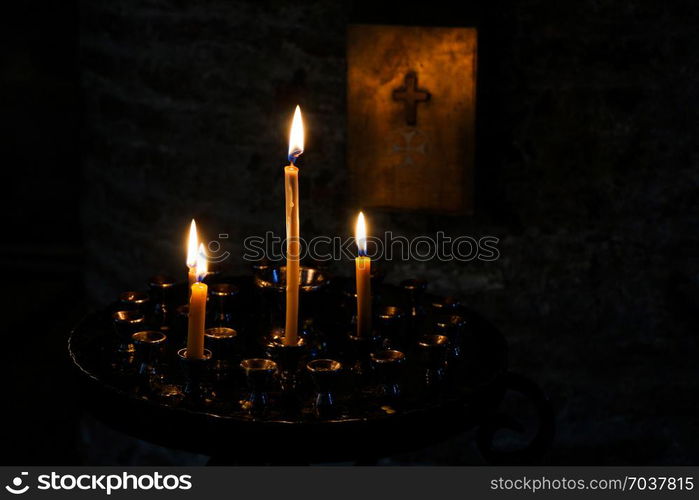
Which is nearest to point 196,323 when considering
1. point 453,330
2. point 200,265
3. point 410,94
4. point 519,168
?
point 200,265

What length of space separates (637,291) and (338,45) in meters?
1.46

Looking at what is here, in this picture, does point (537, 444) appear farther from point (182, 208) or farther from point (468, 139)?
point (182, 208)

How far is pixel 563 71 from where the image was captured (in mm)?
3318

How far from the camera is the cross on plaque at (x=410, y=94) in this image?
3180mm

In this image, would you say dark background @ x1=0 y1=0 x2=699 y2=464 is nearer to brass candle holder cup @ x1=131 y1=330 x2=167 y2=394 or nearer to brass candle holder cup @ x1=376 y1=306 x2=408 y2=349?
brass candle holder cup @ x1=376 y1=306 x2=408 y2=349

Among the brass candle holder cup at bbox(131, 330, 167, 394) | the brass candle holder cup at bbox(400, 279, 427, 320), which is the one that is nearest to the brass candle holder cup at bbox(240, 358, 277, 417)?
the brass candle holder cup at bbox(131, 330, 167, 394)

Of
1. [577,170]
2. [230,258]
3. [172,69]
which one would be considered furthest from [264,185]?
[577,170]

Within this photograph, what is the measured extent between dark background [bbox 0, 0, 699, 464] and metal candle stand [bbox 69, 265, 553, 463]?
1.03 metres

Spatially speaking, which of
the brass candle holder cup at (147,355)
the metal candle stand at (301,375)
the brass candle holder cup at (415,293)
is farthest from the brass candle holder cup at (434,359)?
the brass candle holder cup at (147,355)

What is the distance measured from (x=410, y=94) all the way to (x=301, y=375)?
1386mm

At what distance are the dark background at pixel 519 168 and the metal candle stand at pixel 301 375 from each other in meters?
1.03

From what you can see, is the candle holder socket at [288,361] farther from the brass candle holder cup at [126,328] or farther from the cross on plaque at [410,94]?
the cross on plaque at [410,94]

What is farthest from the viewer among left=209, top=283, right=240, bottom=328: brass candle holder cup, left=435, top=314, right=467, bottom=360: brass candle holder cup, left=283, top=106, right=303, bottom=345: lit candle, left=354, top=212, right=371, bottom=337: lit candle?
left=209, top=283, right=240, bottom=328: brass candle holder cup

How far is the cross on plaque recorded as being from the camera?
10.4 ft
